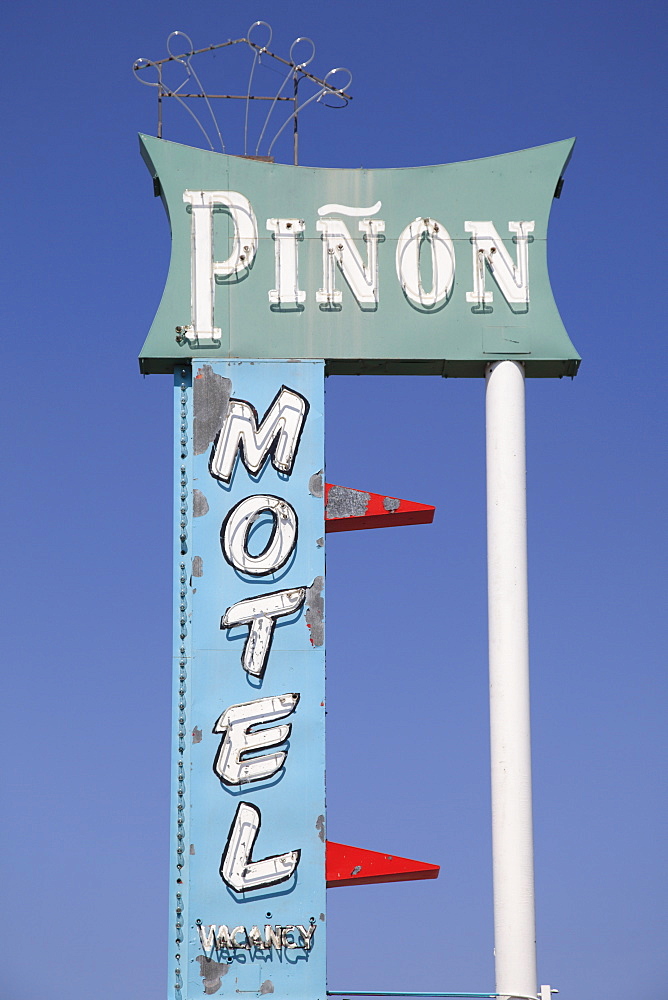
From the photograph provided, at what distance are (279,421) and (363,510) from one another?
4.22ft

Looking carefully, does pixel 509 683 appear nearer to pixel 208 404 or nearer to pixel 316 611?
pixel 316 611

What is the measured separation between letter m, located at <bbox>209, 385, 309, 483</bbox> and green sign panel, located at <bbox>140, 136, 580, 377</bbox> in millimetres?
559

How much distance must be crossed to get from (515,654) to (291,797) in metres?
2.70

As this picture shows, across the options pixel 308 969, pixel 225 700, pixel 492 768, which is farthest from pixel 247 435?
pixel 308 969

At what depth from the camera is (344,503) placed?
19.4 metres

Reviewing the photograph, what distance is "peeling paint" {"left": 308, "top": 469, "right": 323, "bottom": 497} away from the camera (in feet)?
63.2

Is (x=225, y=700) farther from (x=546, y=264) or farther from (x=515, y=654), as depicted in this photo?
(x=546, y=264)

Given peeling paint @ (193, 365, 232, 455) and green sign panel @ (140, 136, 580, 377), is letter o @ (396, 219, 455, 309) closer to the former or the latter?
green sign panel @ (140, 136, 580, 377)

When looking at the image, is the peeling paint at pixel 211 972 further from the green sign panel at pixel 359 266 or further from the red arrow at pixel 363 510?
the green sign panel at pixel 359 266

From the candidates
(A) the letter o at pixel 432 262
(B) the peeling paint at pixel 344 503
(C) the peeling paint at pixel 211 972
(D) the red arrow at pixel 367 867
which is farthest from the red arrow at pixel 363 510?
(C) the peeling paint at pixel 211 972

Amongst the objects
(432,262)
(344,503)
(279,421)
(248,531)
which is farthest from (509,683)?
(432,262)

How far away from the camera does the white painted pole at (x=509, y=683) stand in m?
18.1

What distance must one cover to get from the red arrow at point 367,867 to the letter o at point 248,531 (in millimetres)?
2902

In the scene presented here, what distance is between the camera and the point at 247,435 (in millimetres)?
19344
